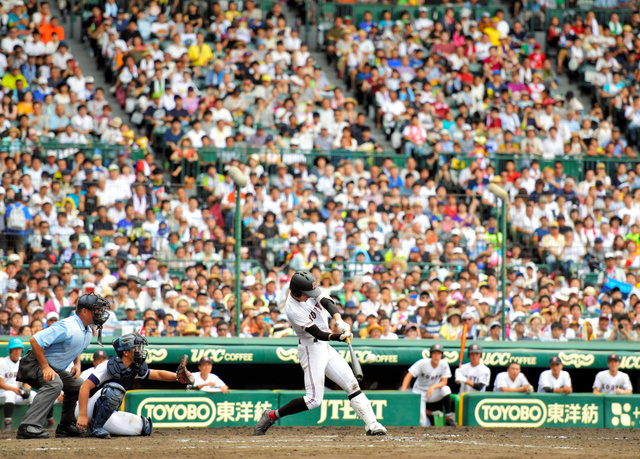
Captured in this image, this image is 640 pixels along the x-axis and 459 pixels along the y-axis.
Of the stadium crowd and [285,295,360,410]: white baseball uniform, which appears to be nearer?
[285,295,360,410]: white baseball uniform

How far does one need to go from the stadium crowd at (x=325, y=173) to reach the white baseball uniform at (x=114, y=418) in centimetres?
249

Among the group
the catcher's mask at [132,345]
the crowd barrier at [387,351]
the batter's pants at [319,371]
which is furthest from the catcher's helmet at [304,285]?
the crowd barrier at [387,351]

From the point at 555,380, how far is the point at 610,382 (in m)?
0.68

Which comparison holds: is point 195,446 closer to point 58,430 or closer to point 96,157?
point 58,430

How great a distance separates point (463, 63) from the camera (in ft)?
65.2

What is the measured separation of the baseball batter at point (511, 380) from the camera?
11.5 metres

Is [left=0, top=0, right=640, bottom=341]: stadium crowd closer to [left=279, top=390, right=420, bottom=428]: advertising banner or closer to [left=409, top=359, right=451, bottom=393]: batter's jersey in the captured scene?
[left=409, top=359, right=451, bottom=393]: batter's jersey

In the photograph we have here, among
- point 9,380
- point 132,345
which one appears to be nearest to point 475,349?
point 132,345

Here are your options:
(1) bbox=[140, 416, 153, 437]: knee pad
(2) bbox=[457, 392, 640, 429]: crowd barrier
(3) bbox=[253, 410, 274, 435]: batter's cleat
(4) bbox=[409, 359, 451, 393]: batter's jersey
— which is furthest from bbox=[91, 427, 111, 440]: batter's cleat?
(2) bbox=[457, 392, 640, 429]: crowd barrier

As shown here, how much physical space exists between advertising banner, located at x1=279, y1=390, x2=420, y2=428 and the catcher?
2.12 m

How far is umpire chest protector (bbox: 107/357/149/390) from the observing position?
9.13 m

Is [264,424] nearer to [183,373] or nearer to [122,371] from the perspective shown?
[183,373]

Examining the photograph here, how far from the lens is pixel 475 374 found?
11469 mm

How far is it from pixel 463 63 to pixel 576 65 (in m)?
2.70
